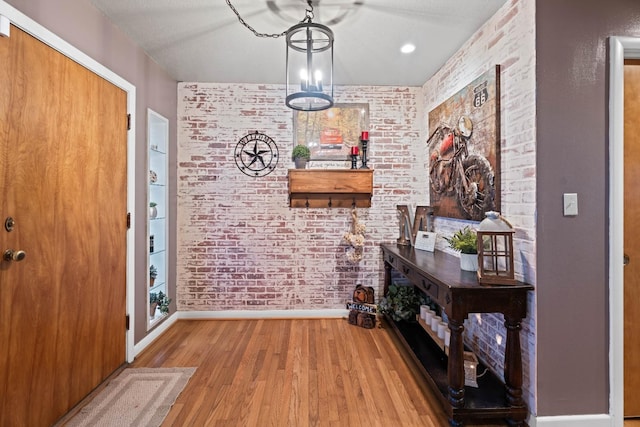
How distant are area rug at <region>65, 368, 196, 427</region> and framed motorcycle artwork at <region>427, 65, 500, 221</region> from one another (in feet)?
8.31

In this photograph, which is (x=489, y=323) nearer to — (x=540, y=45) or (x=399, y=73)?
(x=540, y=45)

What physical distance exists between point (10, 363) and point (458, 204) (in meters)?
3.05

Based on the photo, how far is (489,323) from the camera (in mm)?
2289

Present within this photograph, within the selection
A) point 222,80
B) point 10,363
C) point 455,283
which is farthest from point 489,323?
point 222,80

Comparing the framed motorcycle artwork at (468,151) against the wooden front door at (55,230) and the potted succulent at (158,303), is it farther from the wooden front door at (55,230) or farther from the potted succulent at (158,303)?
the potted succulent at (158,303)

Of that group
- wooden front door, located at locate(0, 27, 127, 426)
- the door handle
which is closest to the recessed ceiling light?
wooden front door, located at locate(0, 27, 127, 426)

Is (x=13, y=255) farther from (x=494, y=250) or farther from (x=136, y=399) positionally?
(x=494, y=250)

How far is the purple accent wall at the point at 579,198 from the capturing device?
1820 millimetres

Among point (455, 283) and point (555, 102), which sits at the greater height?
point (555, 102)

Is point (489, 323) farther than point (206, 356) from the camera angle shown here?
No

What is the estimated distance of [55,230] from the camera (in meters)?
1.85

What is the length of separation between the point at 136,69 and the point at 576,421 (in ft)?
13.0

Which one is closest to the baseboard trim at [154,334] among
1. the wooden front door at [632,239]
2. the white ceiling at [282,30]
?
the white ceiling at [282,30]

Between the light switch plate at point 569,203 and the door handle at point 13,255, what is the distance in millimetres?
2919
